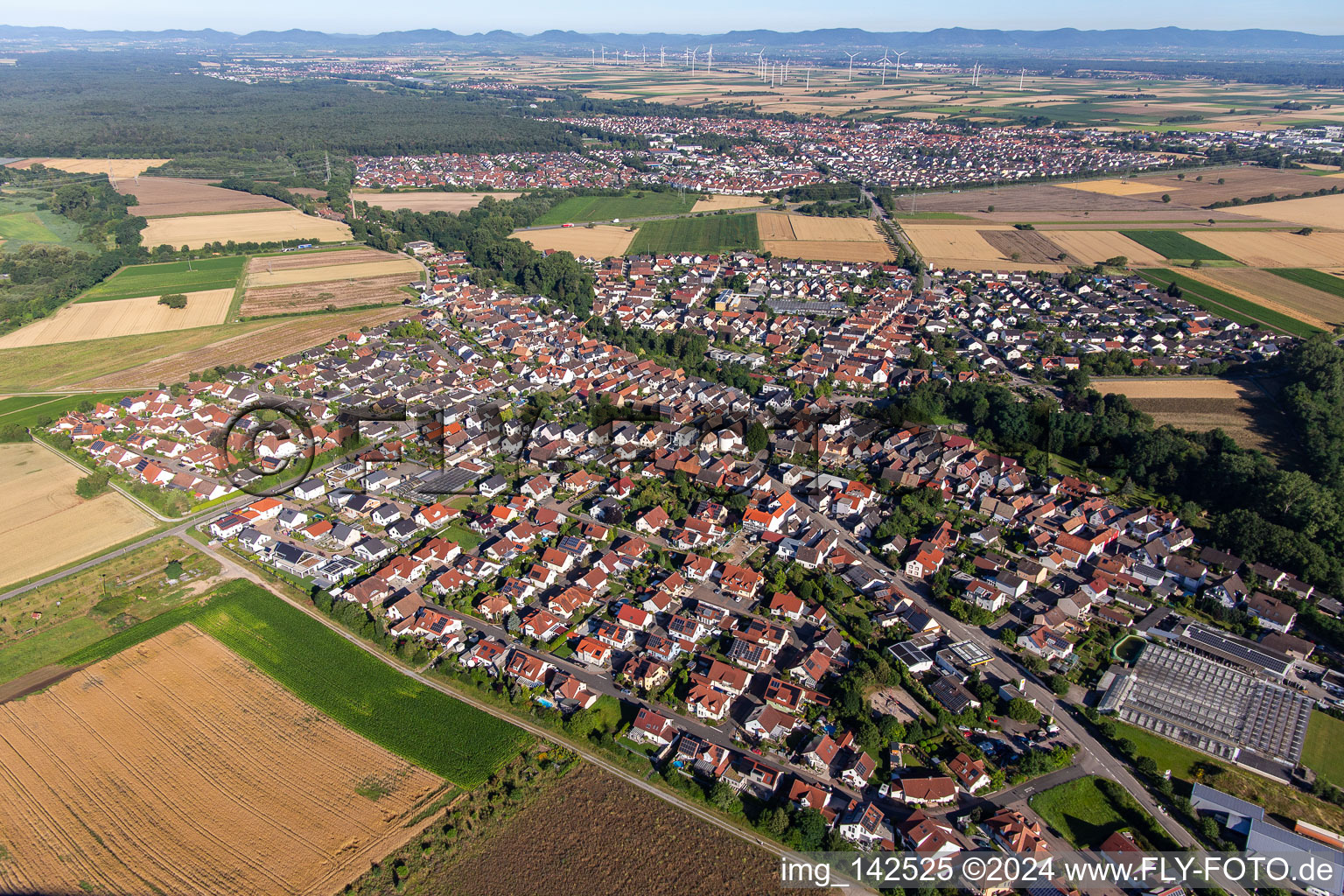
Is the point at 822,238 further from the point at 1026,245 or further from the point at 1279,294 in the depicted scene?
the point at 1279,294

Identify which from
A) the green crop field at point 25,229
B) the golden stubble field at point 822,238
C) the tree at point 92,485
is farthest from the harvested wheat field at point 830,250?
the green crop field at point 25,229

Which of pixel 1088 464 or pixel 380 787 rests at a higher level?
pixel 1088 464

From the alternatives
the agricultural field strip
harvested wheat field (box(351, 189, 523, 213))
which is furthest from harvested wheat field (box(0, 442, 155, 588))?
harvested wheat field (box(351, 189, 523, 213))

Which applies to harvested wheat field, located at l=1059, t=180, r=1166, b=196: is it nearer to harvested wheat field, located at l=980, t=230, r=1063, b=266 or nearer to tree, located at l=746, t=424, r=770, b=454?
harvested wheat field, located at l=980, t=230, r=1063, b=266

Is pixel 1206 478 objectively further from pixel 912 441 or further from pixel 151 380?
pixel 151 380

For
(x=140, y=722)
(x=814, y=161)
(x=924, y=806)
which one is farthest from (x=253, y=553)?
(x=814, y=161)
